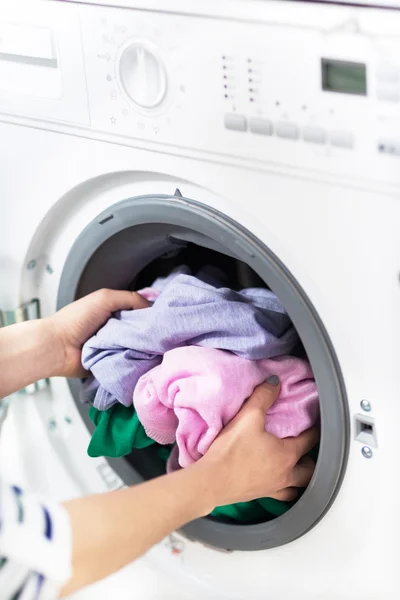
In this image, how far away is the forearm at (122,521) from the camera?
2.10 ft

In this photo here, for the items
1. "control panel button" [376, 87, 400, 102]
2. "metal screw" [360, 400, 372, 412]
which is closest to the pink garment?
"metal screw" [360, 400, 372, 412]

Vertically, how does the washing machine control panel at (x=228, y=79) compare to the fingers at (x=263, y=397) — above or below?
above

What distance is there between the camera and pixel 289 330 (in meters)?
0.87

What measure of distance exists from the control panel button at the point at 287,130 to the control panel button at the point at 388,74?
84mm

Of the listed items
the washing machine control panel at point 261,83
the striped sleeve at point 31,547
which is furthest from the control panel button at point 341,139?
the striped sleeve at point 31,547

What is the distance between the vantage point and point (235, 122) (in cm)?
69

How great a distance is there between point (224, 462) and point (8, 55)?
47 centimetres

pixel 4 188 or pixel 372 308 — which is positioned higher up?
pixel 4 188

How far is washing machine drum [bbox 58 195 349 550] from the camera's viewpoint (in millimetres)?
751

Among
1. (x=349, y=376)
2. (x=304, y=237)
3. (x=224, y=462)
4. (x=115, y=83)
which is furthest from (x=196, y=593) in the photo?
(x=115, y=83)

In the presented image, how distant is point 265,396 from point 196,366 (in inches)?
3.0

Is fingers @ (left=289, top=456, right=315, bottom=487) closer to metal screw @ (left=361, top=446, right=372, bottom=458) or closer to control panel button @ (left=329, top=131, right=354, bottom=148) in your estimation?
metal screw @ (left=361, top=446, right=372, bottom=458)

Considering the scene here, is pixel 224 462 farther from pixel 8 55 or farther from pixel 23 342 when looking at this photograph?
pixel 8 55

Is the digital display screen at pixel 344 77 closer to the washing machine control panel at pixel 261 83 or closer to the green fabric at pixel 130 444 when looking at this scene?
the washing machine control panel at pixel 261 83
